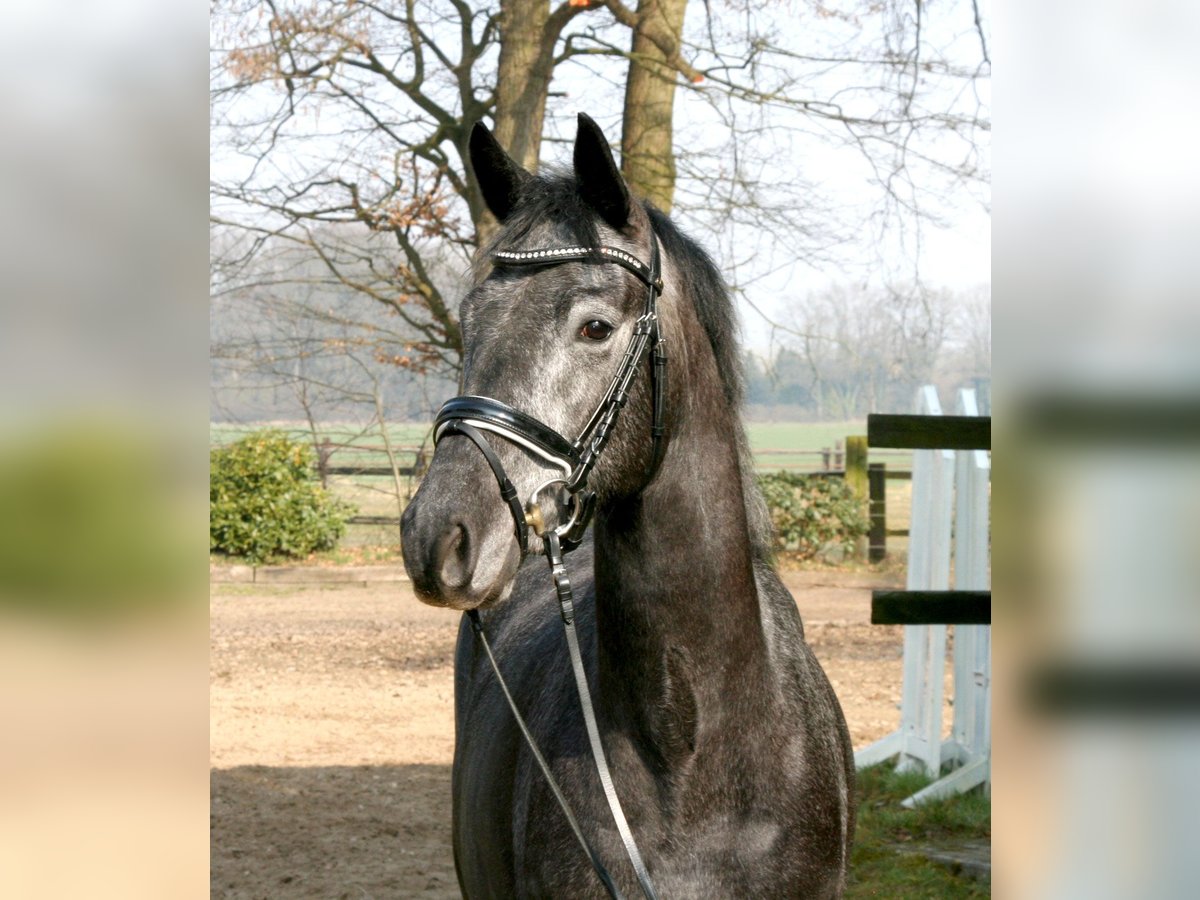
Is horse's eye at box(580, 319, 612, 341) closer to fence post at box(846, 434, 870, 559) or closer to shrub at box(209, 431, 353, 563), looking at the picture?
shrub at box(209, 431, 353, 563)

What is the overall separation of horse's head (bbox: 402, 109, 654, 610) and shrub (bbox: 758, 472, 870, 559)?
13.3m

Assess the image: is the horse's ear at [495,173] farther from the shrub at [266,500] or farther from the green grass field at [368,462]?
the shrub at [266,500]

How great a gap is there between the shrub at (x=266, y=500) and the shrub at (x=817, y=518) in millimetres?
6350

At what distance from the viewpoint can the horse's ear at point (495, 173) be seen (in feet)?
8.17

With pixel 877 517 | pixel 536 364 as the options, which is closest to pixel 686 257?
pixel 536 364

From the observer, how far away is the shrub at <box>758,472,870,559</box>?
1549 cm

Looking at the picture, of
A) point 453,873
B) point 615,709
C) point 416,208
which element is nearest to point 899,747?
point 453,873

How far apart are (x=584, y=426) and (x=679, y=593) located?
1.46ft

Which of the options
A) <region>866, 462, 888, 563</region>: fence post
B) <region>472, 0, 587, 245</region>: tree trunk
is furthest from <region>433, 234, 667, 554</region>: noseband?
<region>866, 462, 888, 563</region>: fence post

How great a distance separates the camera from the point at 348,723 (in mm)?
8805
